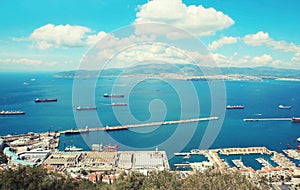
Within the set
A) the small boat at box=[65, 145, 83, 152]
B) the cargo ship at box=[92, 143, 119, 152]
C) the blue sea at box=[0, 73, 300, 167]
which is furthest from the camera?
the blue sea at box=[0, 73, 300, 167]

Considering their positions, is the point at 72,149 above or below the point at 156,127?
below

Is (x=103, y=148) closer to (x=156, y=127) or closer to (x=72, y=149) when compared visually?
(x=72, y=149)

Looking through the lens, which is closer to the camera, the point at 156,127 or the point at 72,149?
the point at 72,149

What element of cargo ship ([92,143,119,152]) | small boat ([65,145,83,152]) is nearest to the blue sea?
cargo ship ([92,143,119,152])

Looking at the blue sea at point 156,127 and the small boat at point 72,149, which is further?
the blue sea at point 156,127

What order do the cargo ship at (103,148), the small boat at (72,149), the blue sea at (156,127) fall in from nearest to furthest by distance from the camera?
the cargo ship at (103,148), the small boat at (72,149), the blue sea at (156,127)

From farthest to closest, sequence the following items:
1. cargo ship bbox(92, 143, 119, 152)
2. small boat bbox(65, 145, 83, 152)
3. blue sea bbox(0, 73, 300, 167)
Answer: blue sea bbox(0, 73, 300, 167), small boat bbox(65, 145, 83, 152), cargo ship bbox(92, 143, 119, 152)

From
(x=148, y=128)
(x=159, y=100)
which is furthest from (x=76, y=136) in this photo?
(x=159, y=100)

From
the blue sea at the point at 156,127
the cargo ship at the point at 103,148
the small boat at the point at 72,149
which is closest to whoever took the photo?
the cargo ship at the point at 103,148

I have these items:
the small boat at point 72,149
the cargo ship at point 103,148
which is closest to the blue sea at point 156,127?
the cargo ship at point 103,148

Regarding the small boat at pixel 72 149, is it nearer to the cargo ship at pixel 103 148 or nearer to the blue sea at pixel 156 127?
the blue sea at pixel 156 127

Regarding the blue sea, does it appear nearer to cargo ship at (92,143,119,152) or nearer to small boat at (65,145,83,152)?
cargo ship at (92,143,119,152)

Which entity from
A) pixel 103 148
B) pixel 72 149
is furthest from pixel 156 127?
pixel 72 149

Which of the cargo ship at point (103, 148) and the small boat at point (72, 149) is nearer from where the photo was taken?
the cargo ship at point (103, 148)
